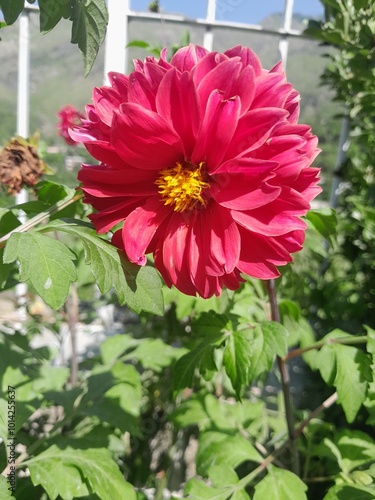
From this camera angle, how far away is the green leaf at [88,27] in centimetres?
67

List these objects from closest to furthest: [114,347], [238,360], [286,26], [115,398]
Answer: [238,360]
[115,398]
[114,347]
[286,26]

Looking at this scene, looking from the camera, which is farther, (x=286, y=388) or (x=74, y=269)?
(x=286, y=388)

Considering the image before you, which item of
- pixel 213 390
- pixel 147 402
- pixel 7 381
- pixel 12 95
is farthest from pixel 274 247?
pixel 12 95

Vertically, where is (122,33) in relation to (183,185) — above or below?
above

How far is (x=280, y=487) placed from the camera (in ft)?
3.46

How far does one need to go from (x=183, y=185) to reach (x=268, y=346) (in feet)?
1.37

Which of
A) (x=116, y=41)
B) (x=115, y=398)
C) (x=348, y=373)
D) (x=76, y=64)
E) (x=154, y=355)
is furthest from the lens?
(x=76, y=64)

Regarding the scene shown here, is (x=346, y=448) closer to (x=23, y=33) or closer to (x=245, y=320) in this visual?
(x=245, y=320)

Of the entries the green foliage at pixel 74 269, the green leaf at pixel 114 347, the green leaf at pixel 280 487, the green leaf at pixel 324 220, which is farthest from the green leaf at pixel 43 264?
the green leaf at pixel 114 347

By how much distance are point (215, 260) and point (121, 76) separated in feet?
0.99

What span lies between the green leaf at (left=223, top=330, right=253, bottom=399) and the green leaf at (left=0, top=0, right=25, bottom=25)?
662 millimetres

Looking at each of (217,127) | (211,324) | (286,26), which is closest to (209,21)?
(286,26)

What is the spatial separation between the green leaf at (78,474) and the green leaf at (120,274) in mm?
455

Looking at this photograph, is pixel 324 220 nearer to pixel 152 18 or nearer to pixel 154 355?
pixel 154 355
